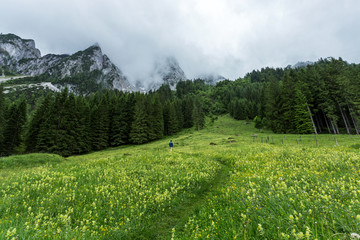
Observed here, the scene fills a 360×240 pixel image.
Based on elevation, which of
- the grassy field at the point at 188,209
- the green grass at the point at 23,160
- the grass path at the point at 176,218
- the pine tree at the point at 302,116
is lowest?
the grass path at the point at 176,218

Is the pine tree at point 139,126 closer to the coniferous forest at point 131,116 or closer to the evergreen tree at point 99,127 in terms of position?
the coniferous forest at point 131,116

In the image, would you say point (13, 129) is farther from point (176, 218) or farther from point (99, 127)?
point (176, 218)

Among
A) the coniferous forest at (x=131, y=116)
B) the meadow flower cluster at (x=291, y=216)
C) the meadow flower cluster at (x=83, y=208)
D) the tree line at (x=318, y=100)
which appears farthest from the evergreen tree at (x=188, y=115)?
the meadow flower cluster at (x=291, y=216)

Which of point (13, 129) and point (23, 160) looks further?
point (13, 129)

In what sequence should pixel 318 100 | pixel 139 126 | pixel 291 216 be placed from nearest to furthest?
1. pixel 291 216
2. pixel 318 100
3. pixel 139 126

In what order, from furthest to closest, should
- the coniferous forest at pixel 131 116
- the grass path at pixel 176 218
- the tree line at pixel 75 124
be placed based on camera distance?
the coniferous forest at pixel 131 116 → the tree line at pixel 75 124 → the grass path at pixel 176 218

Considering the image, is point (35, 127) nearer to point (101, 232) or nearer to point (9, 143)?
point (9, 143)

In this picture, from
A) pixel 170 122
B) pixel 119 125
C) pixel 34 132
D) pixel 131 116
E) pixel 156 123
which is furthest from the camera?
pixel 170 122

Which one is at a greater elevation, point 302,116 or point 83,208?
point 302,116

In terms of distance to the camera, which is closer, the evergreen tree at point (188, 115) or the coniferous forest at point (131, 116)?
the coniferous forest at point (131, 116)

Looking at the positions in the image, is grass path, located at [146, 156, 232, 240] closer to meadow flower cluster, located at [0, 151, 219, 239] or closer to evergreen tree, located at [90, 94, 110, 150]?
meadow flower cluster, located at [0, 151, 219, 239]

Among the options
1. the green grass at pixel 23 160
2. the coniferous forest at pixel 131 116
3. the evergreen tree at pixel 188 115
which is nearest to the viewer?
the green grass at pixel 23 160

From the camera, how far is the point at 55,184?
8.54 metres

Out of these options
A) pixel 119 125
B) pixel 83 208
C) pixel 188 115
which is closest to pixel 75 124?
pixel 119 125
